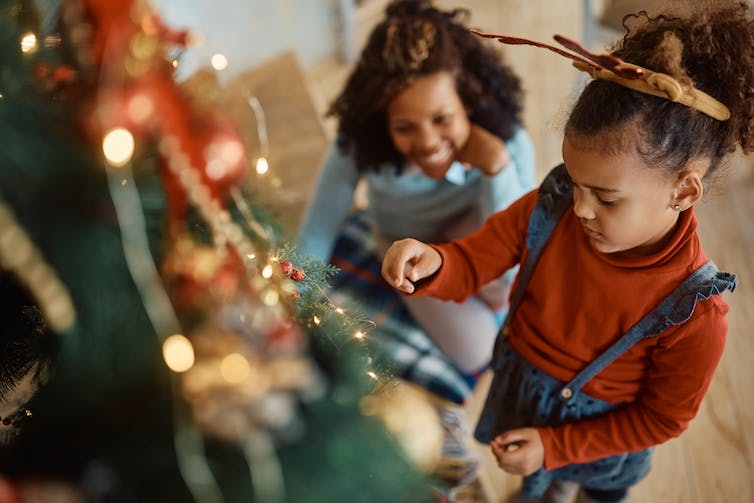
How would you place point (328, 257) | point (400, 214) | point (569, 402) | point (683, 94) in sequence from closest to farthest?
point (683, 94)
point (569, 402)
point (400, 214)
point (328, 257)

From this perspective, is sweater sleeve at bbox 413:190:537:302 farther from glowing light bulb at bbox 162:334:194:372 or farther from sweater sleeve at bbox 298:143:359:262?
sweater sleeve at bbox 298:143:359:262

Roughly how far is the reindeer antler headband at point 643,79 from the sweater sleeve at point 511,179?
63 centimetres

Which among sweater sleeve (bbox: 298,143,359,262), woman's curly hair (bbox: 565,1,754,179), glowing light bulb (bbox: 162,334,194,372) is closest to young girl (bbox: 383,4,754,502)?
woman's curly hair (bbox: 565,1,754,179)

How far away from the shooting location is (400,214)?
1422 mm

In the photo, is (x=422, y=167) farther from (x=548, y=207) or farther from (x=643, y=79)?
(x=643, y=79)

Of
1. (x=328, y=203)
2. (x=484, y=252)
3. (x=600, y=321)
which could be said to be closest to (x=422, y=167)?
(x=328, y=203)

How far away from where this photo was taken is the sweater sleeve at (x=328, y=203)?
141 cm

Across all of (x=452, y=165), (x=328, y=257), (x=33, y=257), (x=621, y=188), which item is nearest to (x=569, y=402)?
(x=621, y=188)

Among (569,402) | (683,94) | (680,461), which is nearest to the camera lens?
(683,94)

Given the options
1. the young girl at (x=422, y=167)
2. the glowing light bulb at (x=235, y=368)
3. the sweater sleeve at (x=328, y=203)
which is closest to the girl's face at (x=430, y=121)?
the young girl at (x=422, y=167)

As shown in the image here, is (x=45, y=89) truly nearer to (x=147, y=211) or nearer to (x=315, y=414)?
(x=147, y=211)

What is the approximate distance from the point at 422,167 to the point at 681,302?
0.65m

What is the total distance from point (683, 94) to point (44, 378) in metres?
0.62

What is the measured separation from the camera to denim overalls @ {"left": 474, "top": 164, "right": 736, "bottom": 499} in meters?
0.68
